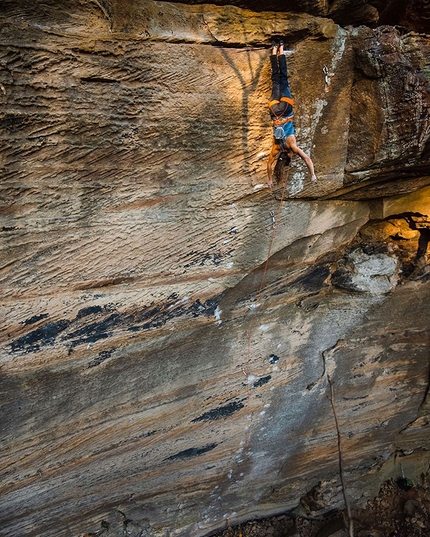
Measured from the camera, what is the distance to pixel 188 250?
140 inches

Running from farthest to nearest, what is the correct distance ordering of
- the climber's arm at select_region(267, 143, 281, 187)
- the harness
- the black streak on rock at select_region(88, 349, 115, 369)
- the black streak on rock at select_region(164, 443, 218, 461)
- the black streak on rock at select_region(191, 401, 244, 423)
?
the black streak on rock at select_region(164, 443, 218, 461)
the black streak on rock at select_region(191, 401, 244, 423)
the black streak on rock at select_region(88, 349, 115, 369)
the climber's arm at select_region(267, 143, 281, 187)
the harness

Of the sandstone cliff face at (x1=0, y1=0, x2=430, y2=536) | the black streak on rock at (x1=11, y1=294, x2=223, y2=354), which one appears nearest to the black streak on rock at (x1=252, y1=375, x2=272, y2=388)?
the sandstone cliff face at (x1=0, y1=0, x2=430, y2=536)

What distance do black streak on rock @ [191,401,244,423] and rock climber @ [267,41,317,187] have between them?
3135 millimetres

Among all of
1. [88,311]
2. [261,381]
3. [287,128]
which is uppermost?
[287,128]

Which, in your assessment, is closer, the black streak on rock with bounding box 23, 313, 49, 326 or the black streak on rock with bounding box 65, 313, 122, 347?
the black streak on rock with bounding box 23, 313, 49, 326

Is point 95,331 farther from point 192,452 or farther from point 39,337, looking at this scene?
point 192,452

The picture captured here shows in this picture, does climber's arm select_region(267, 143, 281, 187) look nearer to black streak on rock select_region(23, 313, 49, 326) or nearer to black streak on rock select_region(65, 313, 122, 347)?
black streak on rock select_region(65, 313, 122, 347)

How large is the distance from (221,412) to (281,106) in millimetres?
3601

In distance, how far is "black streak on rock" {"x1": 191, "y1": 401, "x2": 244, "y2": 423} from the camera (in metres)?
4.80

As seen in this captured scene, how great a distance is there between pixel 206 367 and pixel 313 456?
2884 millimetres

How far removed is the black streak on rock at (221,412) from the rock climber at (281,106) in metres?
3.14

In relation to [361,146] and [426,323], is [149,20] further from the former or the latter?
[426,323]

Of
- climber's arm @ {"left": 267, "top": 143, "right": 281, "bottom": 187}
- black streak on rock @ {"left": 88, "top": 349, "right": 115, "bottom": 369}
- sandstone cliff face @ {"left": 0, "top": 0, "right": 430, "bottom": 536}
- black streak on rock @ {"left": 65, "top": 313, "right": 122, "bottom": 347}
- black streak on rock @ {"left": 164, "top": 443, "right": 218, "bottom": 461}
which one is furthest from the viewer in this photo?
black streak on rock @ {"left": 164, "top": 443, "right": 218, "bottom": 461}

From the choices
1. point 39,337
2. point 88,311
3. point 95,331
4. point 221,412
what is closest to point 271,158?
point 88,311
